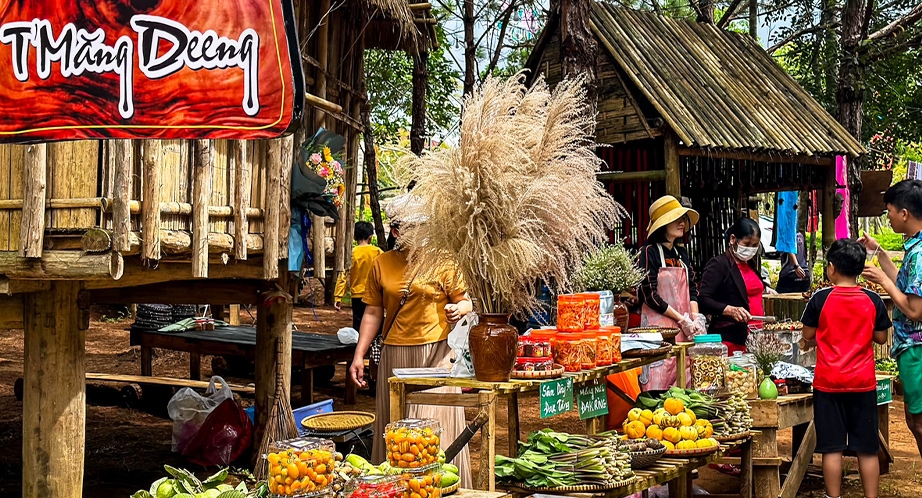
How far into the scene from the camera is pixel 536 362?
4516mm

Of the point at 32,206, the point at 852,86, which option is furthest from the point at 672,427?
the point at 852,86

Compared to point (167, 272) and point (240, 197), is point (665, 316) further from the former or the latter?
point (167, 272)

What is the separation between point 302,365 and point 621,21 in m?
6.58

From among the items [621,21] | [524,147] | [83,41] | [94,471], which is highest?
[621,21]

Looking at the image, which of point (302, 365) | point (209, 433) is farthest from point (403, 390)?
point (302, 365)

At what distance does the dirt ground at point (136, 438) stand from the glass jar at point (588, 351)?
285 cm

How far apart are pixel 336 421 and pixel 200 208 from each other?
2.61m

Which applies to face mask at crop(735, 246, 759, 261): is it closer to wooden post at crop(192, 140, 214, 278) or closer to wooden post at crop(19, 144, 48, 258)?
wooden post at crop(192, 140, 214, 278)

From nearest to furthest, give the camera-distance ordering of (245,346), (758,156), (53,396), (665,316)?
(53,396) → (665,316) → (245,346) → (758,156)

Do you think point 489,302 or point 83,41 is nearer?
point 489,302

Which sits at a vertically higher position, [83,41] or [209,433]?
[83,41]

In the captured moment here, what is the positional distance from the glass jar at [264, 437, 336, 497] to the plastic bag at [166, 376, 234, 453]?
5247 millimetres

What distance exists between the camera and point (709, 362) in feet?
20.8

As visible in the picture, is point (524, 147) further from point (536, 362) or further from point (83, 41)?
point (83, 41)
